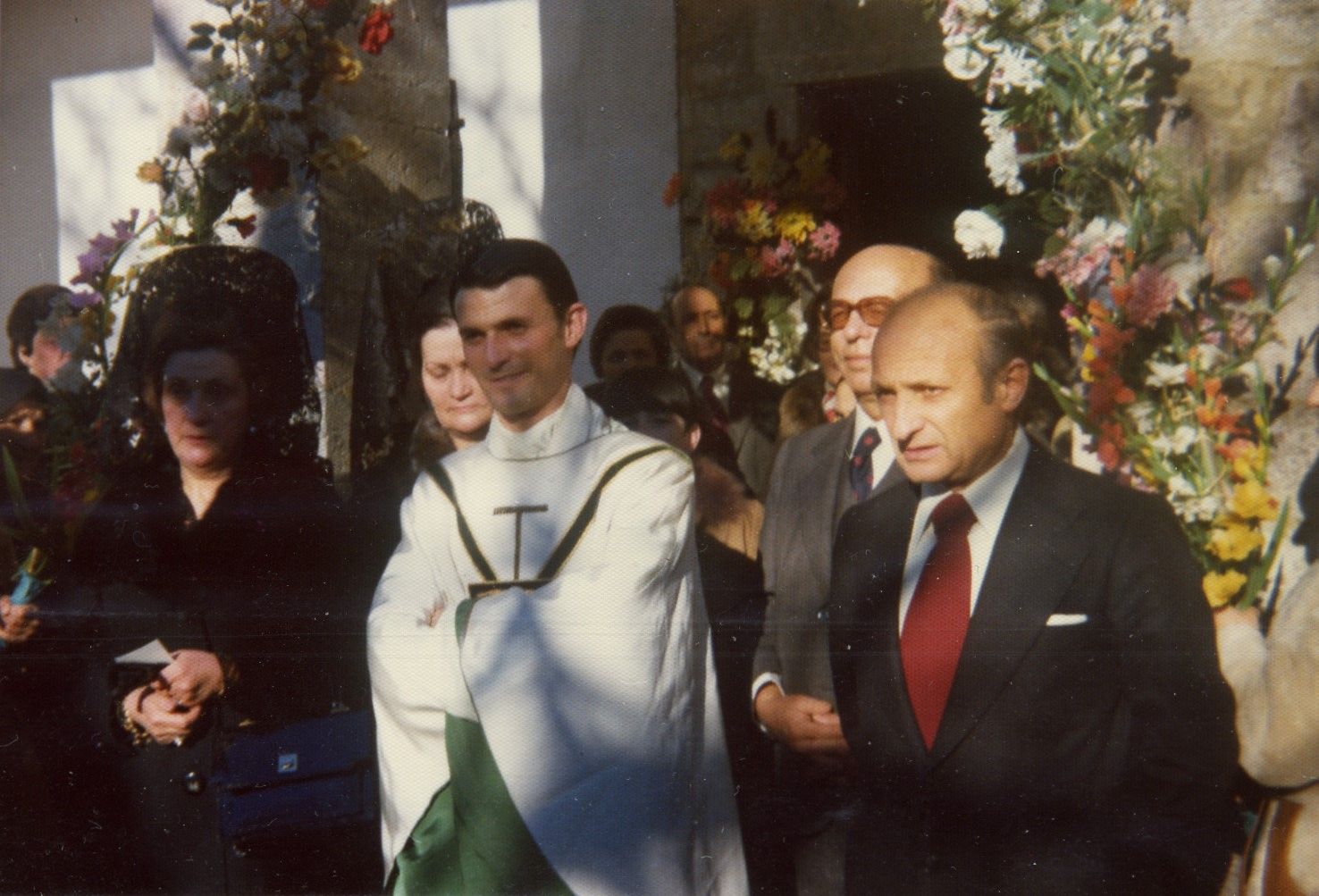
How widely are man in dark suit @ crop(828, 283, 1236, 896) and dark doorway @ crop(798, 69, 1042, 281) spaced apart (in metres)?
0.19

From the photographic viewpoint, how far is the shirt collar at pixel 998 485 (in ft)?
10.4

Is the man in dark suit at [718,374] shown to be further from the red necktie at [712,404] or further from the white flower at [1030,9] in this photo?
the white flower at [1030,9]

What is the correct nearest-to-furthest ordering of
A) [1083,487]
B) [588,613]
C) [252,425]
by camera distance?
[1083,487]
[588,613]
[252,425]

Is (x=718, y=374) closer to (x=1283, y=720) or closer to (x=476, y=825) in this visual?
(x=476, y=825)

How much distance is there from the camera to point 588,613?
3.33 meters

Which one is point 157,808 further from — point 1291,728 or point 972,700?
point 1291,728

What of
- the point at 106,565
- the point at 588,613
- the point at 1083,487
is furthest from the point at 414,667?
the point at 1083,487

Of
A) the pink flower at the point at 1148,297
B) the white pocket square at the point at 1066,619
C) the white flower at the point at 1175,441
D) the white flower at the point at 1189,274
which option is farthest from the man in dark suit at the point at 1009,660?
the white flower at the point at 1189,274

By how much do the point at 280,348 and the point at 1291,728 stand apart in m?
2.44

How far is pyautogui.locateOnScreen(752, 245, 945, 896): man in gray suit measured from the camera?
332 centimetres

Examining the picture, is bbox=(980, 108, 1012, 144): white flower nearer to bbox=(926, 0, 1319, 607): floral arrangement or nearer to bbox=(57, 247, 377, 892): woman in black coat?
bbox=(926, 0, 1319, 607): floral arrangement

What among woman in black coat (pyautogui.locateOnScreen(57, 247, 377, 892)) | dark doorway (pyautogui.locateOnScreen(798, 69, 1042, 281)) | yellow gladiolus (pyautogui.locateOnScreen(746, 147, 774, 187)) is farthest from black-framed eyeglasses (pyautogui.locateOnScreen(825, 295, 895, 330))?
woman in black coat (pyautogui.locateOnScreen(57, 247, 377, 892))

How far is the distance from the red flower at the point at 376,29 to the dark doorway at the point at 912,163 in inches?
45.1

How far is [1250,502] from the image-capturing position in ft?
10.2
